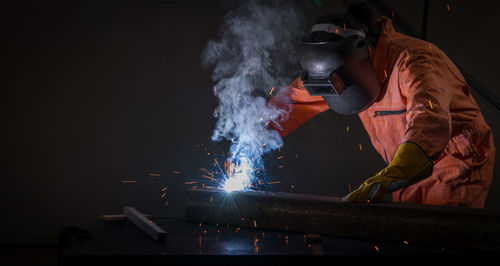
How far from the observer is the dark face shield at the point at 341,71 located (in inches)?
66.6

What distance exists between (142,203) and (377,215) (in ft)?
8.69

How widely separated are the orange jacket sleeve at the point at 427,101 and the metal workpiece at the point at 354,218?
25cm

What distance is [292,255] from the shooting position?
3.53 feet

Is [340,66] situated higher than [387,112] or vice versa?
[340,66]

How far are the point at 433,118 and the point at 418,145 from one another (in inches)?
4.7

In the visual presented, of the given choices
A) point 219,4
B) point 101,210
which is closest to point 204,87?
point 219,4

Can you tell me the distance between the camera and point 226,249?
3.81 feet

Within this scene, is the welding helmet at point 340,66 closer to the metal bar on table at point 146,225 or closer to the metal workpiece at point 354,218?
the metal workpiece at point 354,218

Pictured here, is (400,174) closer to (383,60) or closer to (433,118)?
(433,118)

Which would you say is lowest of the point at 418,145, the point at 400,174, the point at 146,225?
the point at 146,225

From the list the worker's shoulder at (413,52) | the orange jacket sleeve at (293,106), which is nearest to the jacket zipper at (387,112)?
the worker's shoulder at (413,52)

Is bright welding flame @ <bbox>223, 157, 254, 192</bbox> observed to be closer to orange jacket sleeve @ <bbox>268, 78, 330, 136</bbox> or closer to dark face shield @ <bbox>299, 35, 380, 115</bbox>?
orange jacket sleeve @ <bbox>268, 78, 330, 136</bbox>

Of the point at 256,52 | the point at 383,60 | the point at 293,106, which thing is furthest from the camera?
the point at 256,52

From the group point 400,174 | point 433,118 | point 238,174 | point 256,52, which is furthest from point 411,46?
point 256,52
